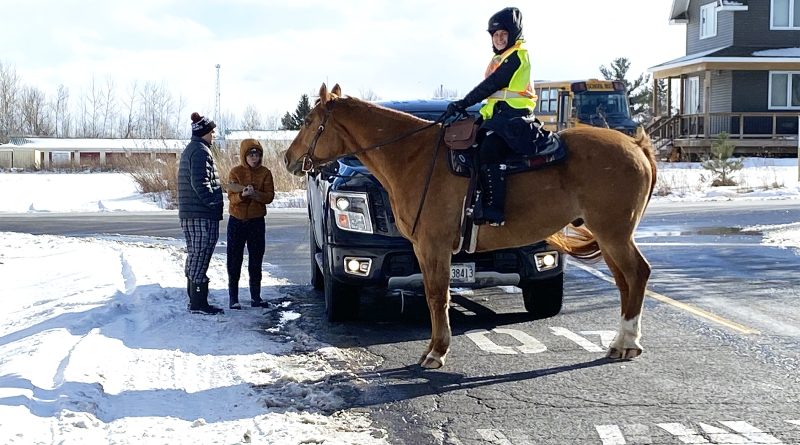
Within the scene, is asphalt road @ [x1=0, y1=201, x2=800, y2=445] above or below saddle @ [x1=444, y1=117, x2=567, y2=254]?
below

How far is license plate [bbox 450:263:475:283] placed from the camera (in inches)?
360

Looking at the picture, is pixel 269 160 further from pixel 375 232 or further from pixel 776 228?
pixel 375 232

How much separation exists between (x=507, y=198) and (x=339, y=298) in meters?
2.41

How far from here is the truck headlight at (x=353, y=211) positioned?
929 cm

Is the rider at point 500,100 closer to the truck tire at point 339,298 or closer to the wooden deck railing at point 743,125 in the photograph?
the truck tire at point 339,298

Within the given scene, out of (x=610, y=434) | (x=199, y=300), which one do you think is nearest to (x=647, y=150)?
(x=610, y=434)

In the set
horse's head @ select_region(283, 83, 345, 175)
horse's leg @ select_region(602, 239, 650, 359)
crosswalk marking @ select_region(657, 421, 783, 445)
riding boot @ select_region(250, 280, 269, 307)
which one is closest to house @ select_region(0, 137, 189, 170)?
riding boot @ select_region(250, 280, 269, 307)

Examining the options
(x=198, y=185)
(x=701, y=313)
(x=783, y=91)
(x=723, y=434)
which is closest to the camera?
(x=723, y=434)

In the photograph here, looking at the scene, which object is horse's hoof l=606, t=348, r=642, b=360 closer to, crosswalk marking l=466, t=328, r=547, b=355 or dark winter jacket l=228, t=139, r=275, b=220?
crosswalk marking l=466, t=328, r=547, b=355

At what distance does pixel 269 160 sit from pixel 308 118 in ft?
76.8

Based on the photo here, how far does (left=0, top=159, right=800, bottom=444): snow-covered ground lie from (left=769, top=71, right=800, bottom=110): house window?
3562cm

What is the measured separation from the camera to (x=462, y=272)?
30.1 feet

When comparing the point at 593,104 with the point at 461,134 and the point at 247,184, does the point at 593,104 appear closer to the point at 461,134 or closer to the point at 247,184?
the point at 247,184

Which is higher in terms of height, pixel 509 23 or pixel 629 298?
pixel 509 23
